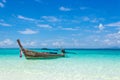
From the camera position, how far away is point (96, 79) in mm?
8633

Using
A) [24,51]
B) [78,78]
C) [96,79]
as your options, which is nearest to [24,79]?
[78,78]

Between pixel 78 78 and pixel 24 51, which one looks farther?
pixel 24 51

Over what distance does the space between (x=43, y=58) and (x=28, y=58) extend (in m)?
1.47

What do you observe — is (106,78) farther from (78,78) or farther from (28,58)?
(28,58)

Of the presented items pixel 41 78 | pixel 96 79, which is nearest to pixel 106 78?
pixel 96 79

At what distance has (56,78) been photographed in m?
8.66

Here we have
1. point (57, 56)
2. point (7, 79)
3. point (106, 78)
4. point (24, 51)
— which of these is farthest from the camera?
point (57, 56)

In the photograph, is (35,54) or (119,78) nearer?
(119,78)

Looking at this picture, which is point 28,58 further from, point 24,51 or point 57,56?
point 57,56

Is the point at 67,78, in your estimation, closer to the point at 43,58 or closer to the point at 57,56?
the point at 43,58

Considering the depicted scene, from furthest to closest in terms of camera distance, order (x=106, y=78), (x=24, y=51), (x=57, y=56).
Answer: (x=57, y=56) < (x=24, y=51) < (x=106, y=78)

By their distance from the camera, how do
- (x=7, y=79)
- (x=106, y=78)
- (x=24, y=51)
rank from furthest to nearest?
Result: (x=24, y=51), (x=106, y=78), (x=7, y=79)

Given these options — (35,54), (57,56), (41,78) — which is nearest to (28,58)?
(35,54)

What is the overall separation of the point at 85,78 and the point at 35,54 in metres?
11.1
